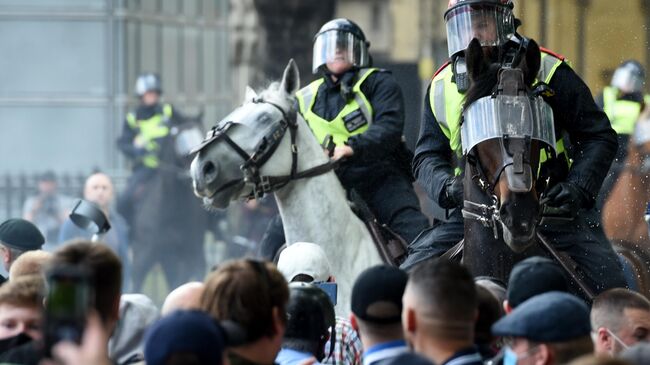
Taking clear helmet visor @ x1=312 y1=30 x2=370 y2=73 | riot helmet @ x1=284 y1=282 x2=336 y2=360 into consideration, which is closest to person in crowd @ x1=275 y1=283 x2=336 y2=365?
riot helmet @ x1=284 y1=282 x2=336 y2=360

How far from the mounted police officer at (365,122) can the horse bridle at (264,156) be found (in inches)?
23.7

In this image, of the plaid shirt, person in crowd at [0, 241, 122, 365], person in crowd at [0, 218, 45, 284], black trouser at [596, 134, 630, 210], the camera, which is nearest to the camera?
the camera

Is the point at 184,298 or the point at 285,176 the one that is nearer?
the point at 184,298

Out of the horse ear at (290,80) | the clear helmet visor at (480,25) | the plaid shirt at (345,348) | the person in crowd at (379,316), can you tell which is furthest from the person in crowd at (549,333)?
the horse ear at (290,80)

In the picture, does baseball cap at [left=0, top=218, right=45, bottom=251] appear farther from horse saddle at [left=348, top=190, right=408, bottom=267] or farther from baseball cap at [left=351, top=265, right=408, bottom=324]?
baseball cap at [left=351, top=265, right=408, bottom=324]

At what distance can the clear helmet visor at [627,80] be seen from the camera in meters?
15.9

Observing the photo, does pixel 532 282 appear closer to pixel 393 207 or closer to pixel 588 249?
pixel 588 249

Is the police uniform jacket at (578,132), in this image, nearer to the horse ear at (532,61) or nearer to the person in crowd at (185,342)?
the horse ear at (532,61)

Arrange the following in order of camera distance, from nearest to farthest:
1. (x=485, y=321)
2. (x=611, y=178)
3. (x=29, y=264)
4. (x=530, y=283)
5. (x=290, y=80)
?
(x=530, y=283), (x=485, y=321), (x=29, y=264), (x=290, y=80), (x=611, y=178)

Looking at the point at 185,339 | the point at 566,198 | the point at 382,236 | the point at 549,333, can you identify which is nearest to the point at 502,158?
the point at 566,198

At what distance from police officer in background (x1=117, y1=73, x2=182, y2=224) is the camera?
15.9 metres

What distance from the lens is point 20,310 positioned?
7.45 m

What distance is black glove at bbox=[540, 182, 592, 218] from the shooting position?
29.9 feet

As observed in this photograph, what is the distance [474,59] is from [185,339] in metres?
3.64
